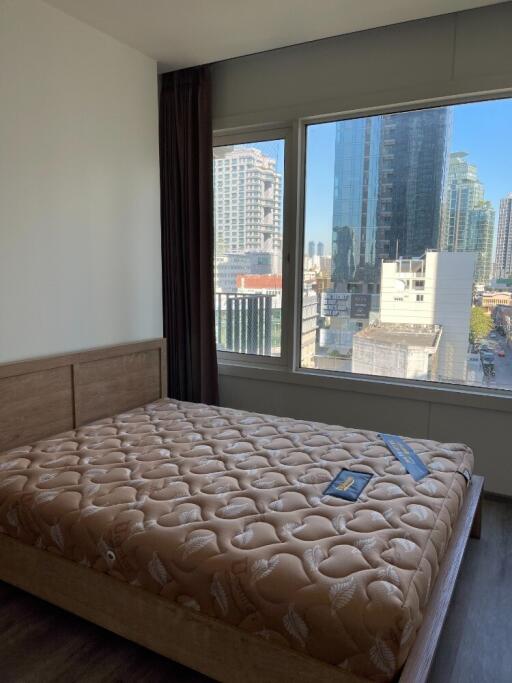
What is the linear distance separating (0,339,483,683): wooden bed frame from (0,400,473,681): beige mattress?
0.14ft

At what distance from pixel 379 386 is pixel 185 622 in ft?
6.33

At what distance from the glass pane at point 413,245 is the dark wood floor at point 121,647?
4.25 feet

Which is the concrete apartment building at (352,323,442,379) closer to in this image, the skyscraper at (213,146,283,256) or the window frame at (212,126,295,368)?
the window frame at (212,126,295,368)

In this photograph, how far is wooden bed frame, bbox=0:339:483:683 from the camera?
52.0 inches

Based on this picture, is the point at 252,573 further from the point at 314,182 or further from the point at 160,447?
the point at 314,182

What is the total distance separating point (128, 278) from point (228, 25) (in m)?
1.49

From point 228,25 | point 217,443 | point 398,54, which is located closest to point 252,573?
point 217,443

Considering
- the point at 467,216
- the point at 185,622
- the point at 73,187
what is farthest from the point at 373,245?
the point at 185,622

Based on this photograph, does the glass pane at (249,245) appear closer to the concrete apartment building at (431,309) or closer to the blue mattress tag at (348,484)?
the concrete apartment building at (431,309)

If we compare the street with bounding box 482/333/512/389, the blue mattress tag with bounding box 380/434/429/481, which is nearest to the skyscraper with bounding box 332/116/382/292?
the street with bounding box 482/333/512/389

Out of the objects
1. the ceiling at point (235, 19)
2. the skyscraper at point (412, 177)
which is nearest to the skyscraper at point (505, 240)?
the skyscraper at point (412, 177)

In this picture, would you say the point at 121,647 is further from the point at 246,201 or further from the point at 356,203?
the point at 246,201

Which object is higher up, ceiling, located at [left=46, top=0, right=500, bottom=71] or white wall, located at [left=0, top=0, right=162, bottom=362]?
ceiling, located at [left=46, top=0, right=500, bottom=71]

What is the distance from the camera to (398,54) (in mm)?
2785
